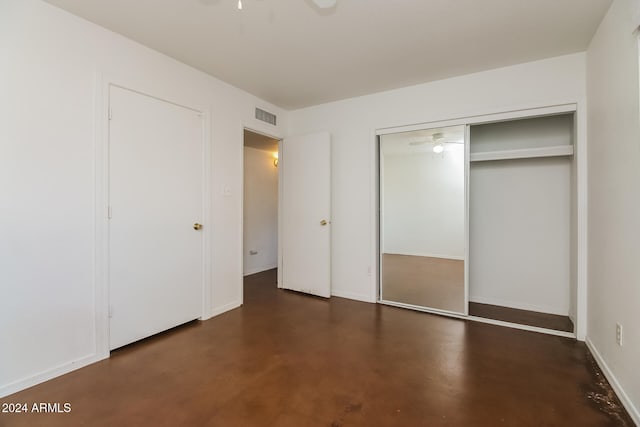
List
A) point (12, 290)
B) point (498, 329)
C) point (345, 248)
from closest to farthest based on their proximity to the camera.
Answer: point (12, 290) < point (498, 329) < point (345, 248)

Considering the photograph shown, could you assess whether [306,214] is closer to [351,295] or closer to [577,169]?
[351,295]

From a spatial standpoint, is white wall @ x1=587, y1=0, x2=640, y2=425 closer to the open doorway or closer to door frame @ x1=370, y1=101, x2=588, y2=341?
door frame @ x1=370, y1=101, x2=588, y2=341

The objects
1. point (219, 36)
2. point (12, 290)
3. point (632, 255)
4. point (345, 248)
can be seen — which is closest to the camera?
point (632, 255)

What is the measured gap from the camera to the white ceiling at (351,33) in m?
1.98

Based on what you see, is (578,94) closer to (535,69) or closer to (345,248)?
(535,69)

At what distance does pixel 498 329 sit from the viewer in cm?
280

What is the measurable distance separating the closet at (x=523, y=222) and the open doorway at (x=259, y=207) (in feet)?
10.9

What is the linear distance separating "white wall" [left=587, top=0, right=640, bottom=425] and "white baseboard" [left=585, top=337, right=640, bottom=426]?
1cm

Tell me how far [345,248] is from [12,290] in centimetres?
302

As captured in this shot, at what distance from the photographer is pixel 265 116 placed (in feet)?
12.4

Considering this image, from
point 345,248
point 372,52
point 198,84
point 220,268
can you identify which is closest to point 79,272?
point 220,268

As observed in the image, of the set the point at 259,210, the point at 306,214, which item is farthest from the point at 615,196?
the point at 259,210

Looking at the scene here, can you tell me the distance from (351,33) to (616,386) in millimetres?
3065

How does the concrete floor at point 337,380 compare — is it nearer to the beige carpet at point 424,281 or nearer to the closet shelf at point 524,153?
the beige carpet at point 424,281
